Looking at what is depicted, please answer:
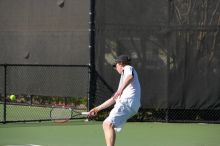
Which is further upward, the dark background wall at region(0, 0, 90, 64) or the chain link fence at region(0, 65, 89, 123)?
the dark background wall at region(0, 0, 90, 64)

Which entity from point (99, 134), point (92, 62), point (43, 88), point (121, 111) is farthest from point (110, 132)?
point (43, 88)

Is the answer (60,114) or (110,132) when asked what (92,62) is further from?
(110,132)

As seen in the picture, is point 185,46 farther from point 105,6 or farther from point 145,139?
point 145,139

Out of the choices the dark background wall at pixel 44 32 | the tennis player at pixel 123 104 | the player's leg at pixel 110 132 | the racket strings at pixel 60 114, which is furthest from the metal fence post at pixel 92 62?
the player's leg at pixel 110 132

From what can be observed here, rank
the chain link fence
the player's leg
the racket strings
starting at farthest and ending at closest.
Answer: the chain link fence → the racket strings → the player's leg

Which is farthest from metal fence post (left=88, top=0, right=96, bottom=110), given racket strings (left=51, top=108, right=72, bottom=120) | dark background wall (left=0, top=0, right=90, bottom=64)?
racket strings (left=51, top=108, right=72, bottom=120)

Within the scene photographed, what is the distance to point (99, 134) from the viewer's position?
10688 millimetres

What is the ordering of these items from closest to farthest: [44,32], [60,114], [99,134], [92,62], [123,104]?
[123,104]
[99,134]
[60,114]
[92,62]
[44,32]

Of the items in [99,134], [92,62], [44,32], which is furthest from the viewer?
[44,32]

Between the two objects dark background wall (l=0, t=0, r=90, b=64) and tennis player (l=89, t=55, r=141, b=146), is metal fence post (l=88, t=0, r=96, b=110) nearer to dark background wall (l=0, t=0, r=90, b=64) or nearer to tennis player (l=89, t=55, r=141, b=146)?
dark background wall (l=0, t=0, r=90, b=64)

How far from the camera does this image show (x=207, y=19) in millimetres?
12328

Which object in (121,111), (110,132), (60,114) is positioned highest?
(121,111)

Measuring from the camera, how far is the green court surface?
962cm

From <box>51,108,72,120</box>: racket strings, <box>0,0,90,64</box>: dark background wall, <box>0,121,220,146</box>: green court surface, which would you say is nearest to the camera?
<box>0,121,220,146</box>: green court surface
